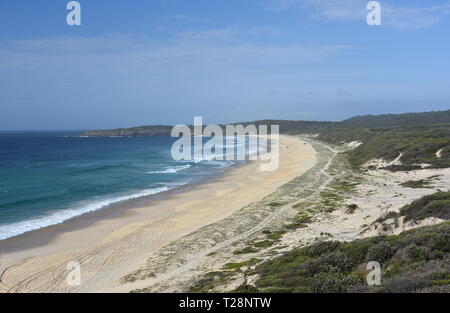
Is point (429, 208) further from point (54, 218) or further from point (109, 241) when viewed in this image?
point (54, 218)

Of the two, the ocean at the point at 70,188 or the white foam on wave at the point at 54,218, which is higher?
the ocean at the point at 70,188

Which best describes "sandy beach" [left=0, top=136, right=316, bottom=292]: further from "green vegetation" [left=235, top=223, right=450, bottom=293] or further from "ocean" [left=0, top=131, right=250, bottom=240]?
"green vegetation" [left=235, top=223, right=450, bottom=293]

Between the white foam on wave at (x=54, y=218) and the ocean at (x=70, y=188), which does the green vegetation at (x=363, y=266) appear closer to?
the white foam on wave at (x=54, y=218)

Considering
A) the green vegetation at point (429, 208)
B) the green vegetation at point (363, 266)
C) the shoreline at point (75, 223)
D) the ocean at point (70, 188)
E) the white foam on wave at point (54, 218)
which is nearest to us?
the green vegetation at point (363, 266)

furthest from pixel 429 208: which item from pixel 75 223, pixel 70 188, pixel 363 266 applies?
pixel 70 188

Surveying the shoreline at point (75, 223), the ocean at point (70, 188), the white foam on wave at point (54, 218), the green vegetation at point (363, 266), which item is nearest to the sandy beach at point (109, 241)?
the shoreline at point (75, 223)

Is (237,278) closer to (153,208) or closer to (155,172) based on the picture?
(153,208)
